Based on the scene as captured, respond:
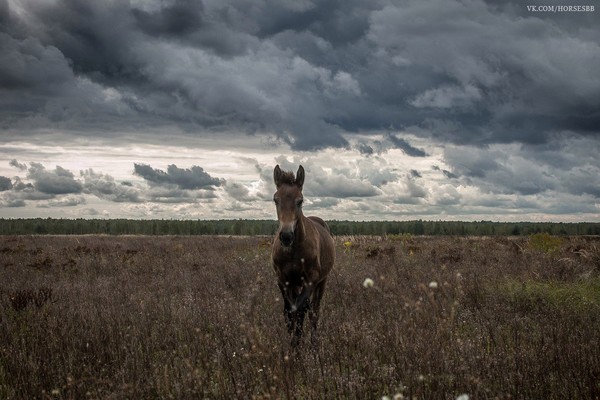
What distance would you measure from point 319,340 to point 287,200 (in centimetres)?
174

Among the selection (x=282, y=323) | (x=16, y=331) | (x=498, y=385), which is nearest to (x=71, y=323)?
(x=16, y=331)

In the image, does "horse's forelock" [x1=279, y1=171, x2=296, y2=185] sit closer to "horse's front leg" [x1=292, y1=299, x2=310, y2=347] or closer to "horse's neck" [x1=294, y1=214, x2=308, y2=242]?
"horse's neck" [x1=294, y1=214, x2=308, y2=242]

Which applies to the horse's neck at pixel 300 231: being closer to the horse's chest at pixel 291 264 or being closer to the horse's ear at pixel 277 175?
the horse's chest at pixel 291 264

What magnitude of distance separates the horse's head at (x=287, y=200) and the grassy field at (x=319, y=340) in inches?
31.4

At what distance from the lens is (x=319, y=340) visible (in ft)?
17.7

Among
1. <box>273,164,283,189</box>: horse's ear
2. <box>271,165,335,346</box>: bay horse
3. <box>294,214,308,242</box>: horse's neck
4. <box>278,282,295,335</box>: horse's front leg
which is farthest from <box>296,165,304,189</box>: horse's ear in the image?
<box>278,282,295,335</box>: horse's front leg

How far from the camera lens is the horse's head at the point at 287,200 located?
5246 mm

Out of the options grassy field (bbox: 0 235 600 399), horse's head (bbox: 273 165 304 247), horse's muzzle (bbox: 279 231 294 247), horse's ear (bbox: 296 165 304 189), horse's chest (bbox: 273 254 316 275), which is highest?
horse's ear (bbox: 296 165 304 189)

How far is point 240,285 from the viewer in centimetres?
1068

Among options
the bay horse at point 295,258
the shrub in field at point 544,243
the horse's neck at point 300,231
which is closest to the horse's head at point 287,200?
the bay horse at point 295,258

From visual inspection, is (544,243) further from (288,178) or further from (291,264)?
(288,178)

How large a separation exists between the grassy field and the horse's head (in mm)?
798

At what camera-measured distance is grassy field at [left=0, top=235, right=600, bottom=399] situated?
374cm

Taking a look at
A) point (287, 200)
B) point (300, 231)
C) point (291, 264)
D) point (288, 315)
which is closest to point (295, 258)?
point (291, 264)
